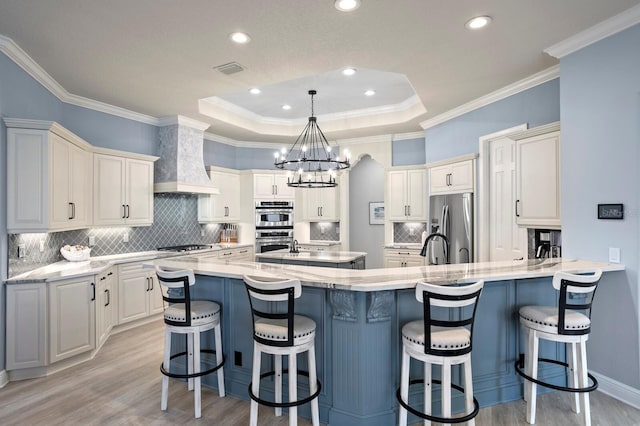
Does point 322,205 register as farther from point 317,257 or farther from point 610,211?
point 610,211

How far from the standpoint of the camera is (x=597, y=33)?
302cm

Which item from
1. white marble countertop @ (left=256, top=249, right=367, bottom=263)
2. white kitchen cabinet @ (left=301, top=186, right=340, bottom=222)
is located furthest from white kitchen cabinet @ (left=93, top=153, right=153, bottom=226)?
white kitchen cabinet @ (left=301, top=186, right=340, bottom=222)

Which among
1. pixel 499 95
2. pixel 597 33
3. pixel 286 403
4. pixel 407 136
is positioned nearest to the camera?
pixel 286 403

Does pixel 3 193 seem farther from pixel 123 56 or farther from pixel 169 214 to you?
pixel 169 214

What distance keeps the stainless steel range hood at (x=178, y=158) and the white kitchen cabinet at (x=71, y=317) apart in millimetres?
2206

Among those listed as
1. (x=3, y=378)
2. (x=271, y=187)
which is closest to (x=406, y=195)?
(x=271, y=187)

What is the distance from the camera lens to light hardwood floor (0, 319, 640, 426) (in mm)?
2590

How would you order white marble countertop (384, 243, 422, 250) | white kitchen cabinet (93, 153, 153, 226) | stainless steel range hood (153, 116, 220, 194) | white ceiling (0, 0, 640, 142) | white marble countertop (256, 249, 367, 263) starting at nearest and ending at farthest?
white ceiling (0, 0, 640, 142)
white kitchen cabinet (93, 153, 153, 226)
white marble countertop (256, 249, 367, 263)
stainless steel range hood (153, 116, 220, 194)
white marble countertop (384, 243, 422, 250)

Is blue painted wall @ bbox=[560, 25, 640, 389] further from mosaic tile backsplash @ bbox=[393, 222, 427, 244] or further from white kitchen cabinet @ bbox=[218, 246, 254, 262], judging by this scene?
white kitchen cabinet @ bbox=[218, 246, 254, 262]

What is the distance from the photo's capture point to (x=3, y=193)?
321 centimetres

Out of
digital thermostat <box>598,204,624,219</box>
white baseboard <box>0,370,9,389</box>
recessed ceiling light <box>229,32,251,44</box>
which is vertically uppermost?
recessed ceiling light <box>229,32,251,44</box>

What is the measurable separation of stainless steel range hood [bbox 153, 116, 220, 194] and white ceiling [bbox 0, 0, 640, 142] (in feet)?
2.03

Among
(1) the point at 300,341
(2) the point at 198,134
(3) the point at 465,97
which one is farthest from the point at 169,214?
(3) the point at 465,97

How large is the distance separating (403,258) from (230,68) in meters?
4.30
